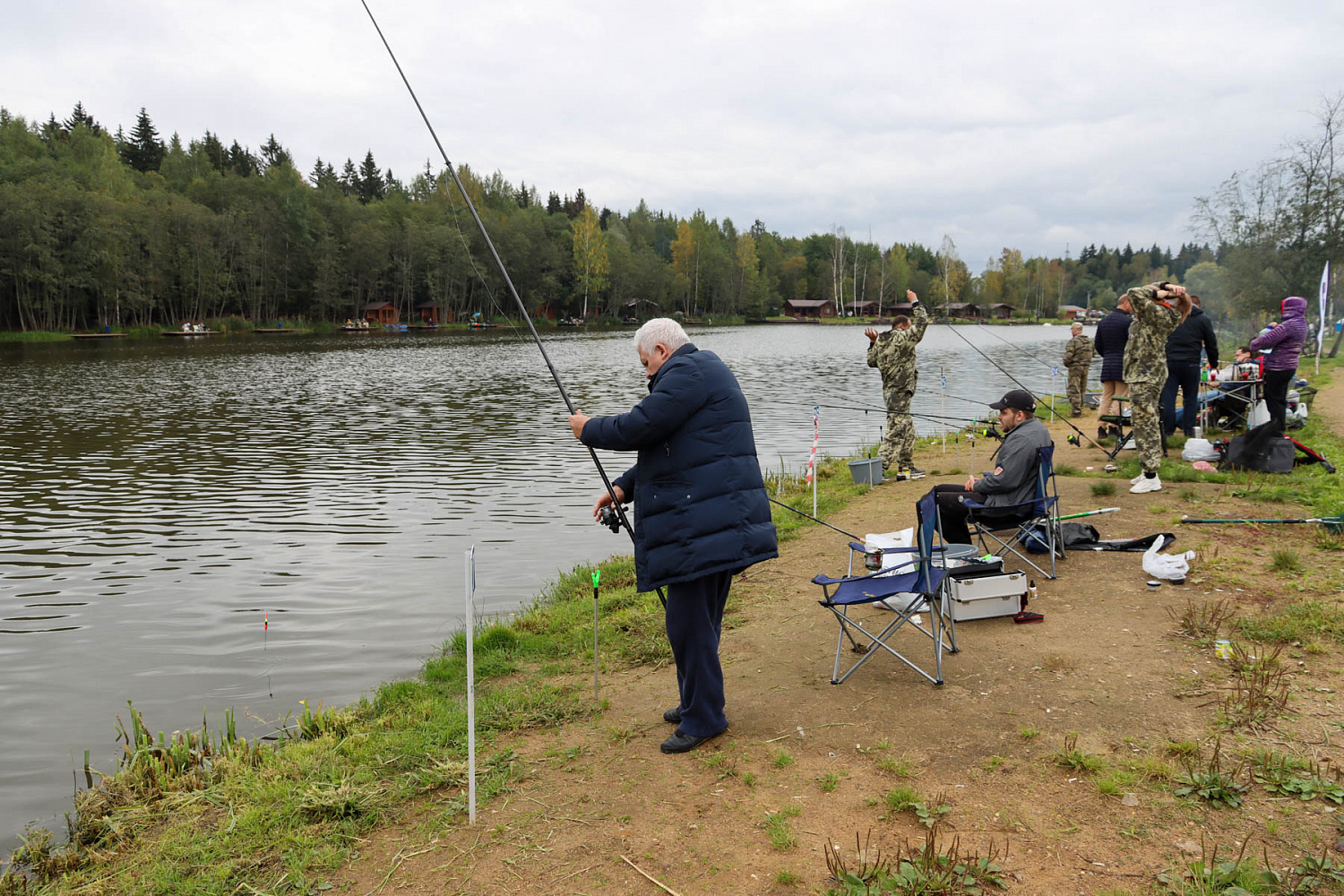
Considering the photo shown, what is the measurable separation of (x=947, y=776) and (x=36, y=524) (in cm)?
1289

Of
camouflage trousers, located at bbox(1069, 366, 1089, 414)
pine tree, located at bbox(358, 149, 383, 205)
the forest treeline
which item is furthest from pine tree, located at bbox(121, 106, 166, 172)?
camouflage trousers, located at bbox(1069, 366, 1089, 414)

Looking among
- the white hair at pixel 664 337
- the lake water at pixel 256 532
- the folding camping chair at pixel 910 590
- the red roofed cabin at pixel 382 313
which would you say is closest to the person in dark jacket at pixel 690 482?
the white hair at pixel 664 337

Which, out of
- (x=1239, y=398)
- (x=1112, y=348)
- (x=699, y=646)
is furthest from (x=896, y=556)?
(x=1112, y=348)

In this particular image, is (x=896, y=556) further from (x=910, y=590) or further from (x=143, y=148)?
(x=143, y=148)

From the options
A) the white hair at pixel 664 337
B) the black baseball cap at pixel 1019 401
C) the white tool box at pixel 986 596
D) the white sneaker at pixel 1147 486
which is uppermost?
the white hair at pixel 664 337

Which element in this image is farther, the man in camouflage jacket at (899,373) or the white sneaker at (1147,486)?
the man in camouflage jacket at (899,373)

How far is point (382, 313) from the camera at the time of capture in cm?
8762

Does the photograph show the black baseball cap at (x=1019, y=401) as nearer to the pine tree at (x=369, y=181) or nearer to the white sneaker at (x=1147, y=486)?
the white sneaker at (x=1147, y=486)

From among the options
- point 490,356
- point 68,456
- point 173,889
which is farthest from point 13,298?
point 173,889

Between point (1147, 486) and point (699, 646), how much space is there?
23.2 ft

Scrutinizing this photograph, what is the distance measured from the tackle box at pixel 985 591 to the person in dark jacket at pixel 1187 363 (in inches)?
239

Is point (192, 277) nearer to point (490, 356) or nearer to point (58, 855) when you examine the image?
point (490, 356)

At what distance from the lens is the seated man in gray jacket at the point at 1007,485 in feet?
21.2

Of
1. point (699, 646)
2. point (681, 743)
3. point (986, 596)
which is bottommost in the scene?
point (681, 743)
